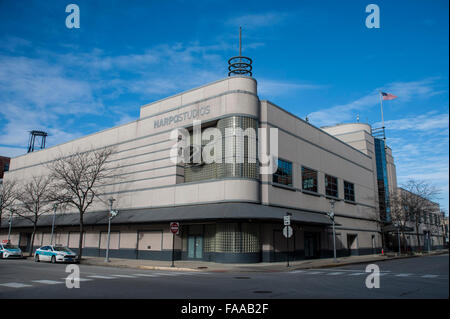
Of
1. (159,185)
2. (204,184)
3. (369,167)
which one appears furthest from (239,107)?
(369,167)

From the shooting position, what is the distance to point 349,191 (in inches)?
1793

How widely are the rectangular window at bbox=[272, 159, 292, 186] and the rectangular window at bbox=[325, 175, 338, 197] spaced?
8.75 m

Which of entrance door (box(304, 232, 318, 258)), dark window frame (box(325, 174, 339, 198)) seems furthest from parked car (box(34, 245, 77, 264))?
dark window frame (box(325, 174, 339, 198))

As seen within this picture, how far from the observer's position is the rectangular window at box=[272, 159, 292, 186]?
31069 mm

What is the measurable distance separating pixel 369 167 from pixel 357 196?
7.88 m

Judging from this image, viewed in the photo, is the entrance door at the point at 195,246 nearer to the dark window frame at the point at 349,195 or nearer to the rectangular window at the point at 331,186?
the rectangular window at the point at 331,186

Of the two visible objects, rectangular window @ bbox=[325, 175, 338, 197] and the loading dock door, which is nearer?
the loading dock door

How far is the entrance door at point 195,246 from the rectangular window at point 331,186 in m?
17.0

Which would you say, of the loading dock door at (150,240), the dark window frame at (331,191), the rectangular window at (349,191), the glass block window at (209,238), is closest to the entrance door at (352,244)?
the rectangular window at (349,191)

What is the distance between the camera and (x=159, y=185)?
33250 mm

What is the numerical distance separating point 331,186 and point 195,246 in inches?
750

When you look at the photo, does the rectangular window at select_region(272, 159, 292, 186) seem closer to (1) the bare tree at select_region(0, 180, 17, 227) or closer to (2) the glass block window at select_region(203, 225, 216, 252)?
(2) the glass block window at select_region(203, 225, 216, 252)

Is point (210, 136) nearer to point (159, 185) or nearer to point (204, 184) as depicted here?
point (204, 184)
